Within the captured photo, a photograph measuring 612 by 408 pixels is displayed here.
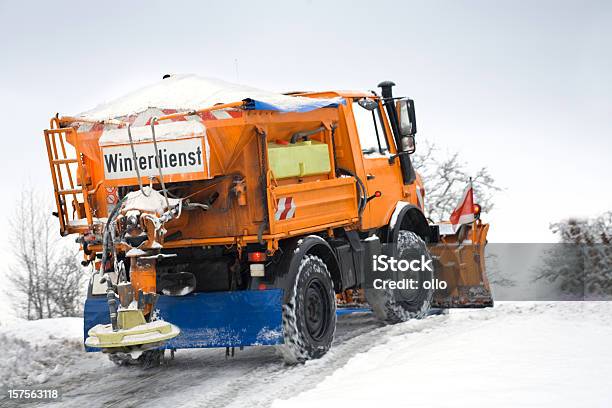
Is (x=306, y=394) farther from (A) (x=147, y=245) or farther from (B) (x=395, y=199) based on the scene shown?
(B) (x=395, y=199)

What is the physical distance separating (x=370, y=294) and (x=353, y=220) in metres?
1.22

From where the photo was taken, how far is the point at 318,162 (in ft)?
30.9

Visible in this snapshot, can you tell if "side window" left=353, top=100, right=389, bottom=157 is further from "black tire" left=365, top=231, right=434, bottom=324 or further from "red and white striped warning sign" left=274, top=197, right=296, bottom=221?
"red and white striped warning sign" left=274, top=197, right=296, bottom=221

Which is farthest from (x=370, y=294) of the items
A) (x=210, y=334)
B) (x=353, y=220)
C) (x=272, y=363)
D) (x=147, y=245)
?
(x=147, y=245)

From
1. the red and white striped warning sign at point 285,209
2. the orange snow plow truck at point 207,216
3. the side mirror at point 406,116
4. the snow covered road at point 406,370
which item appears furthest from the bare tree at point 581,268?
the red and white striped warning sign at point 285,209

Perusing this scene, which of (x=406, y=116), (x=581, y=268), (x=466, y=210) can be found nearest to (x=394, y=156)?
(x=406, y=116)

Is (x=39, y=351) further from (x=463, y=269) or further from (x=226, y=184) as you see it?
(x=463, y=269)

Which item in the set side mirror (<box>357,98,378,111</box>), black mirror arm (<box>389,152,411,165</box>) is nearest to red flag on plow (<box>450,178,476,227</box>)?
black mirror arm (<box>389,152,411,165</box>)

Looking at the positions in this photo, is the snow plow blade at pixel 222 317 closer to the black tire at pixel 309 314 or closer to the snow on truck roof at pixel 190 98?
the black tire at pixel 309 314

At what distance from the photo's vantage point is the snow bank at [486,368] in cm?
615

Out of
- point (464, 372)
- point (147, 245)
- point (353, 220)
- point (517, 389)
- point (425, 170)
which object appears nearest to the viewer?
point (517, 389)

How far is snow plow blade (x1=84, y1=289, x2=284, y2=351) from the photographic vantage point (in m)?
8.40

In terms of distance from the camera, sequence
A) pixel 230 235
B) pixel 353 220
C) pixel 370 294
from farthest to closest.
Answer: pixel 370 294, pixel 353 220, pixel 230 235

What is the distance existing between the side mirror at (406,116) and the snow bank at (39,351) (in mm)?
4473
